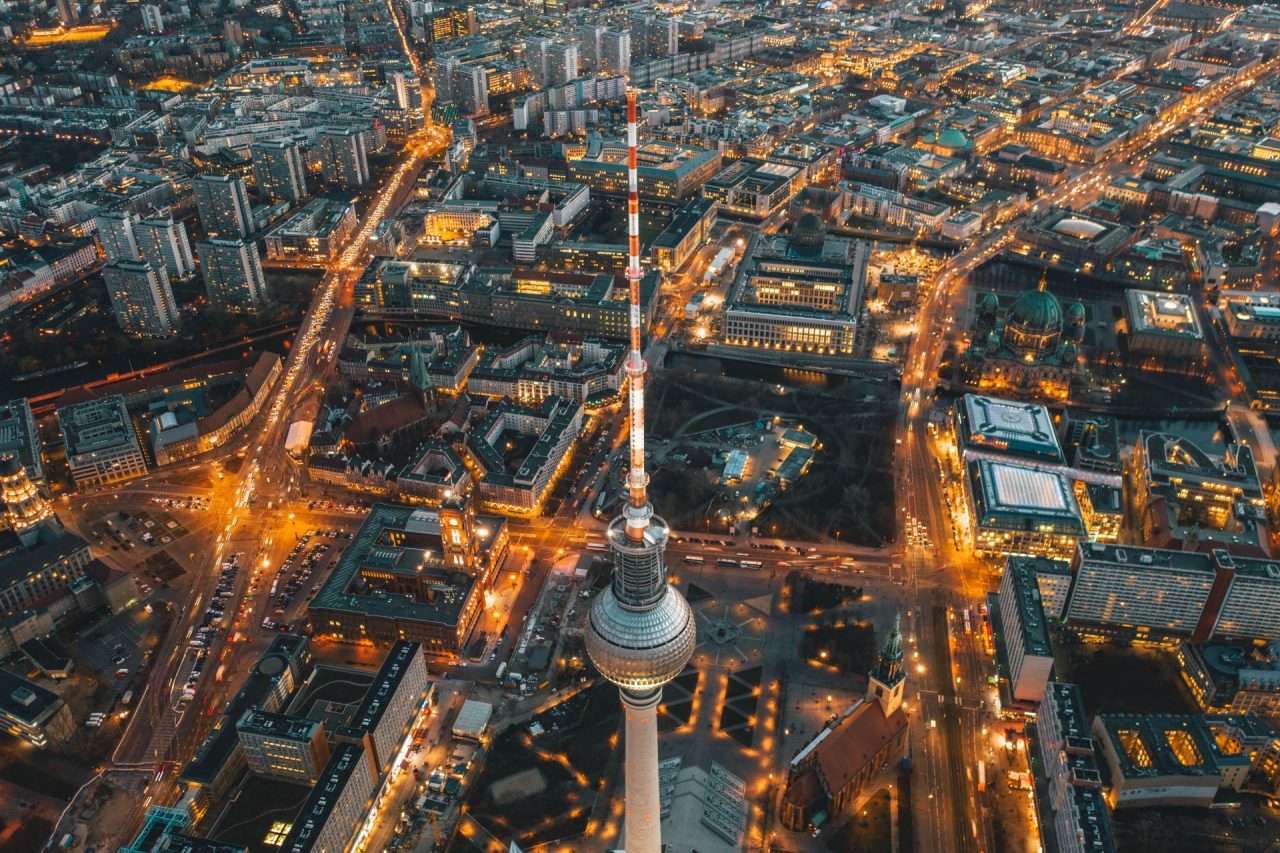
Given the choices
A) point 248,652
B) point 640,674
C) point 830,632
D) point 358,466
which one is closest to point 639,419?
point 640,674

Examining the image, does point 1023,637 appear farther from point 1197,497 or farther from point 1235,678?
point 1197,497

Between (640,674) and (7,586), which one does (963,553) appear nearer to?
(640,674)

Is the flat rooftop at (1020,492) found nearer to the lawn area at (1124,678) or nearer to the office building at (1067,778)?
the lawn area at (1124,678)

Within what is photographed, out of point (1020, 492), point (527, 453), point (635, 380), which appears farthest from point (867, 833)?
point (527, 453)

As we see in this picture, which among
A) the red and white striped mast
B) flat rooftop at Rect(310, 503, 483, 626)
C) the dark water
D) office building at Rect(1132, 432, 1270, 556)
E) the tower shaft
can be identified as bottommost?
the dark water

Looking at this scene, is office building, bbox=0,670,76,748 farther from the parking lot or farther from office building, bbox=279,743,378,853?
office building, bbox=279,743,378,853

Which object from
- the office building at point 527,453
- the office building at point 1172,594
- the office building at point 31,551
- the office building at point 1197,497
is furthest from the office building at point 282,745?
the office building at point 1197,497

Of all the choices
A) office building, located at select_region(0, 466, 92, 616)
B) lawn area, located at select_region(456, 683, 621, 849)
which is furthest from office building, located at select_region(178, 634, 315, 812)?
office building, located at select_region(0, 466, 92, 616)
